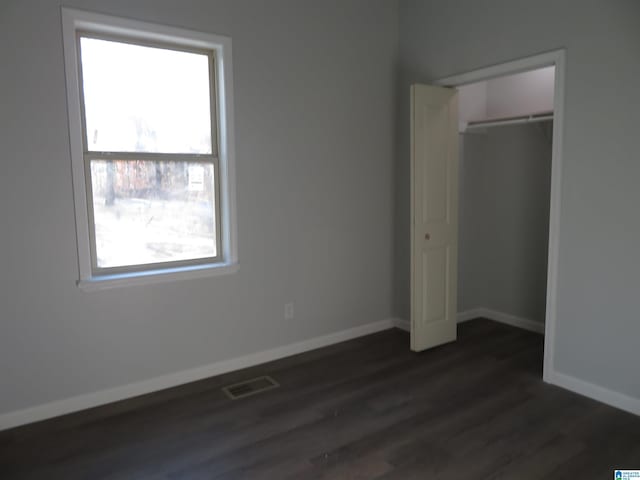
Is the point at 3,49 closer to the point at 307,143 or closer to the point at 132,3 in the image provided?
the point at 132,3

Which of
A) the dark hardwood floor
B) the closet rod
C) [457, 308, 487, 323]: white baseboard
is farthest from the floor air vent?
the closet rod

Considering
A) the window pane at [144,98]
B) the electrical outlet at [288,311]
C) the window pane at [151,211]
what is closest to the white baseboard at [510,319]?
the electrical outlet at [288,311]

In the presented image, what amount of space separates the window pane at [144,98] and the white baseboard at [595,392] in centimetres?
294

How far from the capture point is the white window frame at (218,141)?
281 centimetres

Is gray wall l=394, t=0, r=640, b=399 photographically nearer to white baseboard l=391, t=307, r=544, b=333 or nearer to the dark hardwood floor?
the dark hardwood floor

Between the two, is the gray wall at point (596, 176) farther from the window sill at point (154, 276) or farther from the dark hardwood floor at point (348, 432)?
the window sill at point (154, 276)

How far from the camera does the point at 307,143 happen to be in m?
3.82

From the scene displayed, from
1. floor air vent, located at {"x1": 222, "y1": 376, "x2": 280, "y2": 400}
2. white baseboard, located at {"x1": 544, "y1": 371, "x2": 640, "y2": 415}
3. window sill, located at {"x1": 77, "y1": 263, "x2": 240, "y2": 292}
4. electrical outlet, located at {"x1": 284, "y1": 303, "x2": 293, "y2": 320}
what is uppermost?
window sill, located at {"x1": 77, "y1": 263, "x2": 240, "y2": 292}

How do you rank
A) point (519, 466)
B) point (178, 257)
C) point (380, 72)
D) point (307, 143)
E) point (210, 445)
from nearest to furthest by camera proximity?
point (519, 466) < point (210, 445) < point (178, 257) < point (307, 143) < point (380, 72)

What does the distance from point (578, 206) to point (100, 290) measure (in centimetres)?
311

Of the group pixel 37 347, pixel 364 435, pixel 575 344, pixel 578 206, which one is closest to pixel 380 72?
pixel 578 206

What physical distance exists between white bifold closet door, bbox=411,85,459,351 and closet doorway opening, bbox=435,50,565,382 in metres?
0.56

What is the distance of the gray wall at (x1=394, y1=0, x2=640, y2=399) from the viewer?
281cm

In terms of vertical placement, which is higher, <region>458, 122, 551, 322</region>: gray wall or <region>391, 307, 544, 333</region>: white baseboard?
<region>458, 122, 551, 322</region>: gray wall
